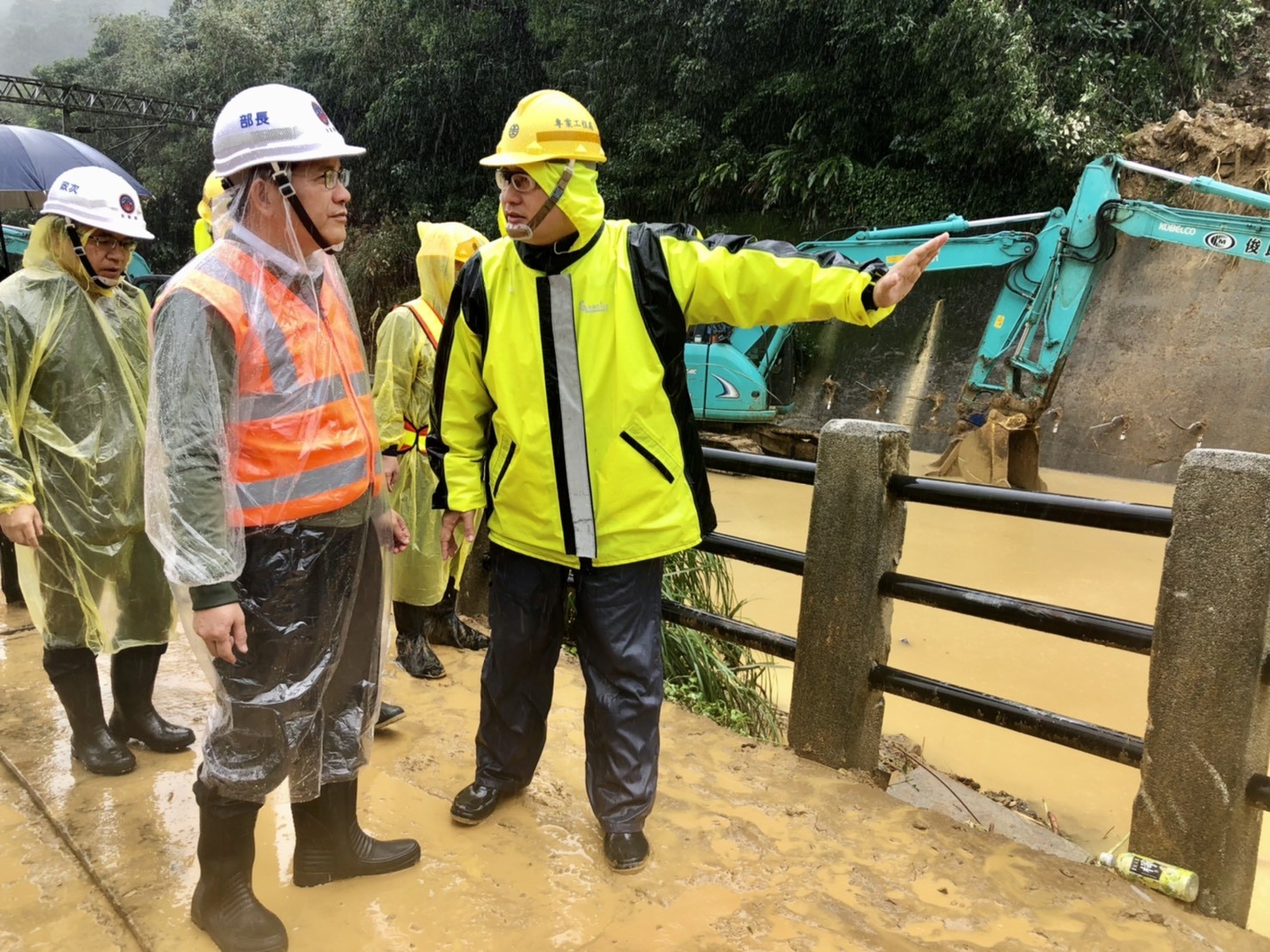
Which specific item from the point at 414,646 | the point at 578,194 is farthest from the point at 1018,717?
the point at 414,646

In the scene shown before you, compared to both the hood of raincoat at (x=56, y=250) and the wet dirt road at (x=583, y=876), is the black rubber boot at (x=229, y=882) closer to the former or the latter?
the wet dirt road at (x=583, y=876)

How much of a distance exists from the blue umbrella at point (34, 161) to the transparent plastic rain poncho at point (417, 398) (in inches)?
144

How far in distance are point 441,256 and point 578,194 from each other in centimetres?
143

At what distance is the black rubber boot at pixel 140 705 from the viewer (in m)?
3.02

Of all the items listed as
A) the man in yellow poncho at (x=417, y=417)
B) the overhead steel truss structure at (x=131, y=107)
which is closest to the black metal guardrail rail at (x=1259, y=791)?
the man in yellow poncho at (x=417, y=417)

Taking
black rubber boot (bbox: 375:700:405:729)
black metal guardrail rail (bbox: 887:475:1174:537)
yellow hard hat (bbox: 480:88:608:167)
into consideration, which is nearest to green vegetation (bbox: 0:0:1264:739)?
black rubber boot (bbox: 375:700:405:729)

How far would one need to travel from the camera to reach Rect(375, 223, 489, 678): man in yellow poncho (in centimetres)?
354

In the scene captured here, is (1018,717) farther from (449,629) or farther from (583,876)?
(449,629)

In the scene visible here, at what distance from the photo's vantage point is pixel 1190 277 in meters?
11.2

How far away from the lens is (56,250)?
113 inches

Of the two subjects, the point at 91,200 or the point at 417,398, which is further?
the point at 417,398

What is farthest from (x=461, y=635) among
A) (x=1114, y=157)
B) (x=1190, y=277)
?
(x=1190, y=277)

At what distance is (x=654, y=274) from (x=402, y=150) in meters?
21.6

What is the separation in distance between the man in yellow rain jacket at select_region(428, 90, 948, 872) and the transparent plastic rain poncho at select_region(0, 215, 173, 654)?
1095mm
